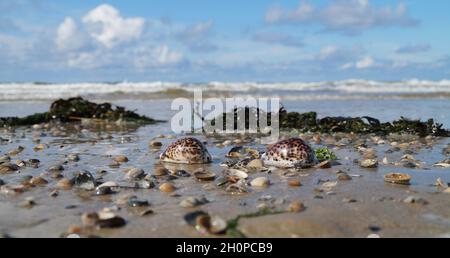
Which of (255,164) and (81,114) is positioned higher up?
(81,114)

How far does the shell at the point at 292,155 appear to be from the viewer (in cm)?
484

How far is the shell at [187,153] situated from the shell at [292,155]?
31.1 inches

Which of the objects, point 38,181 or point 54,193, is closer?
point 54,193

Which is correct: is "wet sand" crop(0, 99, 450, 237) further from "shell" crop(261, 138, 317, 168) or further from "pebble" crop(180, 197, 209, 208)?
"shell" crop(261, 138, 317, 168)

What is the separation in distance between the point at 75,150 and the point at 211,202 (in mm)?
3617

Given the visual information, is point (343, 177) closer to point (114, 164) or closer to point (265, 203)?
point (265, 203)

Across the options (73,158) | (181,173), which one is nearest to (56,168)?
(73,158)

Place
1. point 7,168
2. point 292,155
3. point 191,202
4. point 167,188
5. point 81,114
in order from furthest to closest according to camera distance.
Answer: point 81,114 < point 292,155 < point 7,168 < point 167,188 < point 191,202

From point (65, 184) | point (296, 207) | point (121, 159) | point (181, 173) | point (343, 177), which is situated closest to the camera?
point (296, 207)

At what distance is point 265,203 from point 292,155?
63.1 inches

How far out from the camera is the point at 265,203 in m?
3.32

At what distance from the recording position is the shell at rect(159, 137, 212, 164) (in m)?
5.27

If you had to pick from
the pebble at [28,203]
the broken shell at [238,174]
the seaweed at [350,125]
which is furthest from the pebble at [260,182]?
the seaweed at [350,125]

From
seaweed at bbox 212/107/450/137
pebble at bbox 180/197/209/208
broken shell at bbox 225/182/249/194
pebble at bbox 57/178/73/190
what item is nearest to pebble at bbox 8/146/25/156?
pebble at bbox 57/178/73/190
